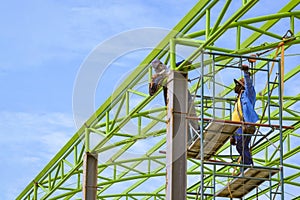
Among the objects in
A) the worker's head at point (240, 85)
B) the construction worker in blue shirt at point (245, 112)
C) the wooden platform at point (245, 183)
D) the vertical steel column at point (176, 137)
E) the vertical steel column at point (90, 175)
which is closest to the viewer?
the construction worker in blue shirt at point (245, 112)

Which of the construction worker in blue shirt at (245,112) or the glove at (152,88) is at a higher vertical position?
the glove at (152,88)

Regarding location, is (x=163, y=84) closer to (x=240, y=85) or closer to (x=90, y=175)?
(x=240, y=85)

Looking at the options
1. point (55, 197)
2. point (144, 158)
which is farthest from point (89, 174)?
point (55, 197)

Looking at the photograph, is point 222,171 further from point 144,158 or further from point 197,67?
point 197,67

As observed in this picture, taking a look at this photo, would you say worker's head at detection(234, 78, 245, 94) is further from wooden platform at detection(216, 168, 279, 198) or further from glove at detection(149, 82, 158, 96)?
glove at detection(149, 82, 158, 96)

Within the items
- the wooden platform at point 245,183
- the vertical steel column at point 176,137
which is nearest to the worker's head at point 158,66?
the vertical steel column at point 176,137

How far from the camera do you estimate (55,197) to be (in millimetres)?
31203

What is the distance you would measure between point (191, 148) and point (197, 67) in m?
1.96

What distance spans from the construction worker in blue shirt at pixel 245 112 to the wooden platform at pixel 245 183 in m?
0.40

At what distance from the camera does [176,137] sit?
61.6ft

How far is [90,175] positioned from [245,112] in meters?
9.61

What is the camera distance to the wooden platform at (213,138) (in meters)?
17.5

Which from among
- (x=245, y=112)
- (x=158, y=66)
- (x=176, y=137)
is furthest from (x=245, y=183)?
(x=158, y=66)

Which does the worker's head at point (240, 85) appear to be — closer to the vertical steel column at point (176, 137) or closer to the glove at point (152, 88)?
the vertical steel column at point (176, 137)
